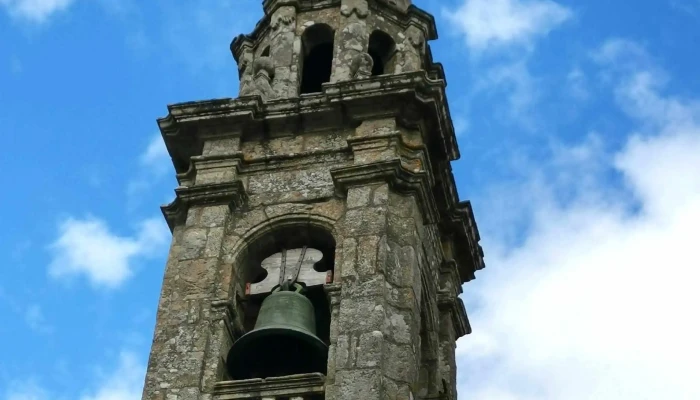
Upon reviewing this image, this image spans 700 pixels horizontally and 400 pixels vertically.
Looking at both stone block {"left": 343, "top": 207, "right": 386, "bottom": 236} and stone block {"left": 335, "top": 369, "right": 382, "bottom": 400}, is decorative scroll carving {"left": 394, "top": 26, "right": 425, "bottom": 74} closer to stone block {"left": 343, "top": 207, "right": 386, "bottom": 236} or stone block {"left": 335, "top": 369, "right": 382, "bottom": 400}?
stone block {"left": 343, "top": 207, "right": 386, "bottom": 236}

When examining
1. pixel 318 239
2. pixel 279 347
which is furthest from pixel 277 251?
pixel 279 347

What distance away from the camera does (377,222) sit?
13570 millimetres

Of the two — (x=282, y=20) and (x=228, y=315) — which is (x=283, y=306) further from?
(x=282, y=20)

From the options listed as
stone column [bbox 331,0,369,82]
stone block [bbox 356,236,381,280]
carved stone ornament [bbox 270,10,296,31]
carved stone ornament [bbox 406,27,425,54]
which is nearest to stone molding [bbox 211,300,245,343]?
stone block [bbox 356,236,381,280]

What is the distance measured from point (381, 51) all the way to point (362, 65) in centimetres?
130

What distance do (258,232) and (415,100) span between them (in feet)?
7.09

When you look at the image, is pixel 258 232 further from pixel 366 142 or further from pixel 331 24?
pixel 331 24

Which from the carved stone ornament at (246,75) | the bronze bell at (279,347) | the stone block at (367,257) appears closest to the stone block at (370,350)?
the bronze bell at (279,347)

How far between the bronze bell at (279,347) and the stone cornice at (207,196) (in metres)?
1.56

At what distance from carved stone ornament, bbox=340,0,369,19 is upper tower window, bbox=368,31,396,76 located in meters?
0.28

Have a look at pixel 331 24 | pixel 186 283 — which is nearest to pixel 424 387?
pixel 186 283

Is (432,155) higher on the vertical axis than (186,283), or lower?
higher

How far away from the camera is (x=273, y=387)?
12.3 metres

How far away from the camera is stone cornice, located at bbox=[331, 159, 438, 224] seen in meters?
14.0
